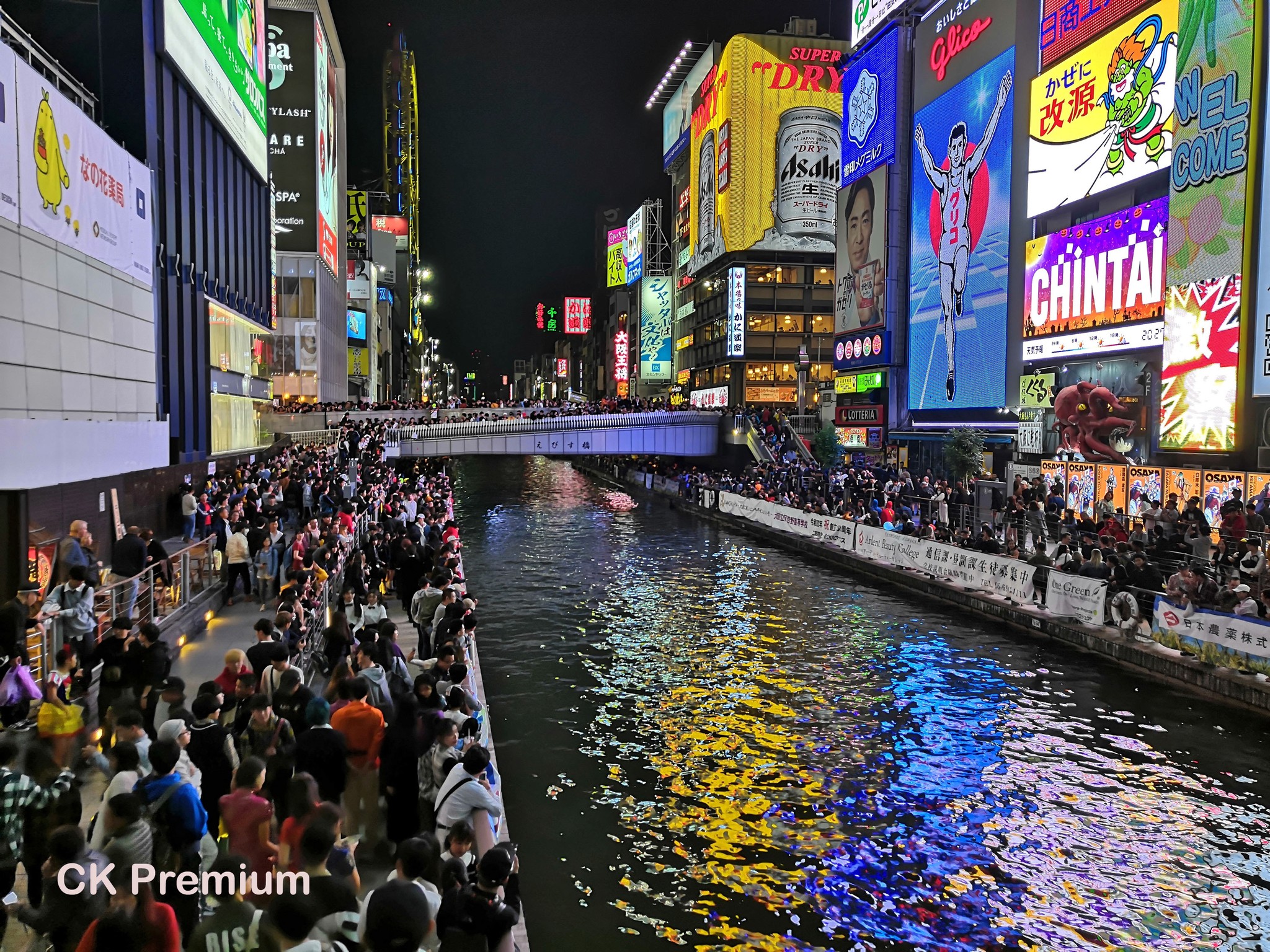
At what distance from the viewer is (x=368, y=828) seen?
314 inches

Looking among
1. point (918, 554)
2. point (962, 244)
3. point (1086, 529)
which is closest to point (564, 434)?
point (962, 244)

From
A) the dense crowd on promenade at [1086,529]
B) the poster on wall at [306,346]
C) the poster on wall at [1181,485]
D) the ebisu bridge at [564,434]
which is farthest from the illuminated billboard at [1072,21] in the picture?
the poster on wall at [306,346]

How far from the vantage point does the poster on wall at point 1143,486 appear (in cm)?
2877

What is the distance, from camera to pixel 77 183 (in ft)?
59.7

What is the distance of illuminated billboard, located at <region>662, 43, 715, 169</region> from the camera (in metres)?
106

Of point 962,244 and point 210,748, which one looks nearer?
point 210,748

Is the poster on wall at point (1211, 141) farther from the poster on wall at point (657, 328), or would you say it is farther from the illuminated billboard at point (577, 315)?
the illuminated billboard at point (577, 315)

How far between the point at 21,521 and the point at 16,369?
3066 mm

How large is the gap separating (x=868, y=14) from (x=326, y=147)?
42507mm

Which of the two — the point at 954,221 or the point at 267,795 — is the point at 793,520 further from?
the point at 267,795

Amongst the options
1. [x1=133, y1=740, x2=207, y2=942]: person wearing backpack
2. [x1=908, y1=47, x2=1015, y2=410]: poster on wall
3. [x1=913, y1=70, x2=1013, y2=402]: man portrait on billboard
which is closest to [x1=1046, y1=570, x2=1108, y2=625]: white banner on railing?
[x1=133, y1=740, x2=207, y2=942]: person wearing backpack

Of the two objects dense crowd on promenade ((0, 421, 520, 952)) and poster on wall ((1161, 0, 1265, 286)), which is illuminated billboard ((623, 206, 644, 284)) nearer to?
poster on wall ((1161, 0, 1265, 286))

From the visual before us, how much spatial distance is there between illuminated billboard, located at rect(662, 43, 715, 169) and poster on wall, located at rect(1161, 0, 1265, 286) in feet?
262

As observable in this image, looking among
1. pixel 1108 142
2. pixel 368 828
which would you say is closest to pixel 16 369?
pixel 368 828
